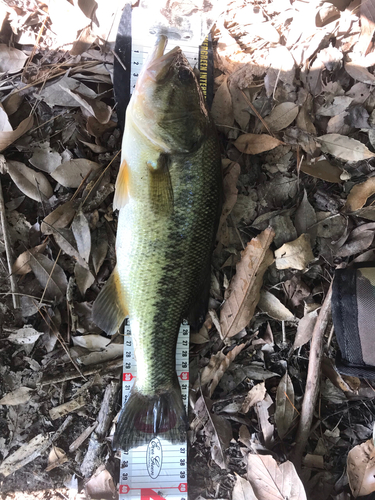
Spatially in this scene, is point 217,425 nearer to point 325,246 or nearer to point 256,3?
point 325,246

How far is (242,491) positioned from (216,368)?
74 cm

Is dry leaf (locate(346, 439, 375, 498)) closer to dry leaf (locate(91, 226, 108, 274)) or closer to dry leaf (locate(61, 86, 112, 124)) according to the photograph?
dry leaf (locate(91, 226, 108, 274))

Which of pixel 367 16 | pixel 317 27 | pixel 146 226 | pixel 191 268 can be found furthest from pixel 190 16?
pixel 191 268

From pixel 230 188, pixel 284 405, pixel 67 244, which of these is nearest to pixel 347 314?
pixel 284 405

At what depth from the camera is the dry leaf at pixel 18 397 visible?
1995 millimetres

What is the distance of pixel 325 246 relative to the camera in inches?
85.7

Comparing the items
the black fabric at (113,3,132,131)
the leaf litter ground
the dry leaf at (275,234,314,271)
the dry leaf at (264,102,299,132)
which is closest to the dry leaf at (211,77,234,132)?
the leaf litter ground

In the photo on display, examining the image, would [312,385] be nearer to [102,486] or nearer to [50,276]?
[102,486]

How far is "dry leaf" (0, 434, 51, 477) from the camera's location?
1999mm

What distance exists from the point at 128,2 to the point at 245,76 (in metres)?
0.89

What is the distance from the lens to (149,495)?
6.51 ft

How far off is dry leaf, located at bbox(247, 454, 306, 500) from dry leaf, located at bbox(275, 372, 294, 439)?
200 mm

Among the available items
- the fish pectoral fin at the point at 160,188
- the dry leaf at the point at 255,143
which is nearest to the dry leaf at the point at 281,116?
the dry leaf at the point at 255,143

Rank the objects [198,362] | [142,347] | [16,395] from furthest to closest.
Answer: [198,362] < [16,395] < [142,347]
